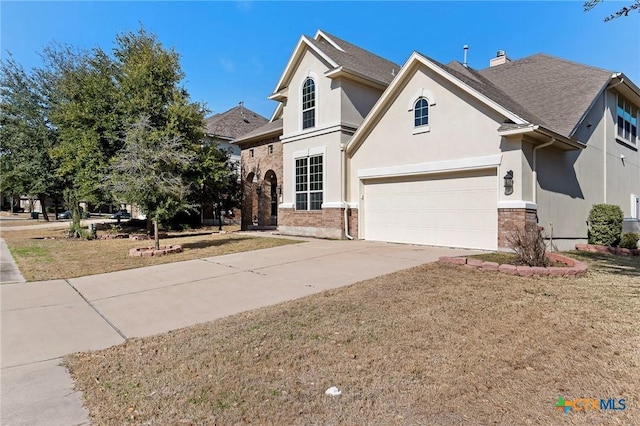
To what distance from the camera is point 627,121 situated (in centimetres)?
1678

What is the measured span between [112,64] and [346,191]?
14.2 m

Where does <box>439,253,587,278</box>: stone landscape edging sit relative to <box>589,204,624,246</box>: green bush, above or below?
below

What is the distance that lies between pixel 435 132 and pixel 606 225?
278 inches

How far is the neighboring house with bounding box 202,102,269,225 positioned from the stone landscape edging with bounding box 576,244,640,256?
2031 centimetres

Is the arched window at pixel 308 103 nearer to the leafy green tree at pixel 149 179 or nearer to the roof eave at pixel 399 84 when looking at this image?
the roof eave at pixel 399 84

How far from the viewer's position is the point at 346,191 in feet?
49.0

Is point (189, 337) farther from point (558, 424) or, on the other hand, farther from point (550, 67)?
point (550, 67)

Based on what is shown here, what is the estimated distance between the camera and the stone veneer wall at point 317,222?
14781 mm

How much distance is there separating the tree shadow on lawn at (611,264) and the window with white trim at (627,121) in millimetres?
8025

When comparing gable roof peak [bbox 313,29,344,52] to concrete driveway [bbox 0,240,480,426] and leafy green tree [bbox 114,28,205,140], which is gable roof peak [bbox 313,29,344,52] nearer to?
leafy green tree [bbox 114,28,205,140]

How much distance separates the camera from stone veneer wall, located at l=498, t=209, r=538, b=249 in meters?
10.2

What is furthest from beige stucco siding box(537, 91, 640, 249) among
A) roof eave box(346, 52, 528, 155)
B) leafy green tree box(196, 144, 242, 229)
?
leafy green tree box(196, 144, 242, 229)

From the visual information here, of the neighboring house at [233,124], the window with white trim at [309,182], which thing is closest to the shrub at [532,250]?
the window with white trim at [309,182]

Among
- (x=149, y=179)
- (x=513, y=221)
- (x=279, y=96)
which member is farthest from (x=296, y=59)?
(x=513, y=221)
